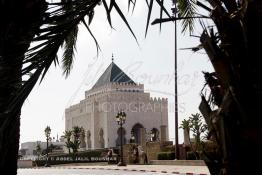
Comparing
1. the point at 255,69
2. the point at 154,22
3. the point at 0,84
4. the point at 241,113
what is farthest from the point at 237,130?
the point at 0,84

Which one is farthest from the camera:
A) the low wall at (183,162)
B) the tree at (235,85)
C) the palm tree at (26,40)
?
the low wall at (183,162)

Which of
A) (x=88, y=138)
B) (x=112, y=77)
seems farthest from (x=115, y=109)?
(x=88, y=138)

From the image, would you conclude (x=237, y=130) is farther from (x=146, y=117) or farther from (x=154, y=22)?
(x=146, y=117)

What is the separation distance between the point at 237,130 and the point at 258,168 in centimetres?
22

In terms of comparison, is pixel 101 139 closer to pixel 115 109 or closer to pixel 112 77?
pixel 115 109

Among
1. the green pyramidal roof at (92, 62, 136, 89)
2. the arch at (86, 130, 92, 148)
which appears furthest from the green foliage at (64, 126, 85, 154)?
the green pyramidal roof at (92, 62, 136, 89)

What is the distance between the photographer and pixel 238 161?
8.30ft

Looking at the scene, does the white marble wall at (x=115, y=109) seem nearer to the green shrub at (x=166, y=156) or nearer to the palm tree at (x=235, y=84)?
the green shrub at (x=166, y=156)

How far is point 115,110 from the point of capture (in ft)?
204

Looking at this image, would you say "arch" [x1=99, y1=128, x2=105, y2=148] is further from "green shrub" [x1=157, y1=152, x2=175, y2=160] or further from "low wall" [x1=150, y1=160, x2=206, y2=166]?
"low wall" [x1=150, y1=160, x2=206, y2=166]

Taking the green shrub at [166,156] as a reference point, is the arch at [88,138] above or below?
above

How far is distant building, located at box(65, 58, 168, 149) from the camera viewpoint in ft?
201

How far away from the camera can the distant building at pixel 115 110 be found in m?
61.2

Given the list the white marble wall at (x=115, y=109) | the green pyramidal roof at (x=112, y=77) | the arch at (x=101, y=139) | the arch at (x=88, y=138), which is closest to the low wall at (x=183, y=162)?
the white marble wall at (x=115, y=109)
